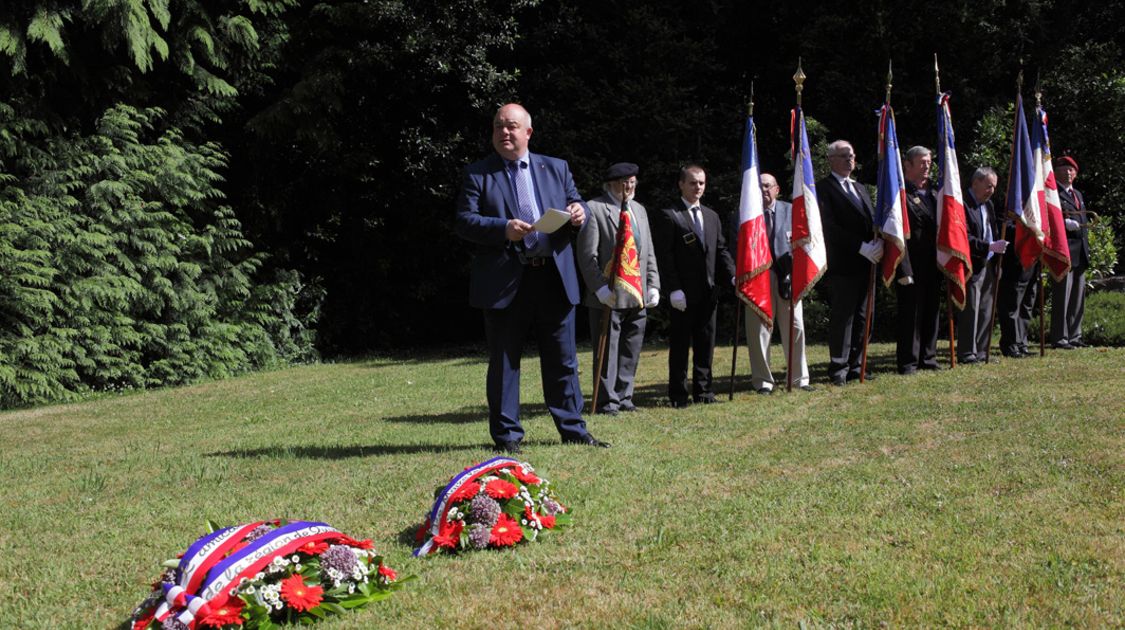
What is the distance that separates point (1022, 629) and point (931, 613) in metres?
0.30

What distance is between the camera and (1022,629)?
3.32 meters

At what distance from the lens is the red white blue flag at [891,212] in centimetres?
952

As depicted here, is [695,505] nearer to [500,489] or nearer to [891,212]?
[500,489]

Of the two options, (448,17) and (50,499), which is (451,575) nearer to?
(50,499)

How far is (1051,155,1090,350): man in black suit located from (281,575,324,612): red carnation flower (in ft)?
33.9

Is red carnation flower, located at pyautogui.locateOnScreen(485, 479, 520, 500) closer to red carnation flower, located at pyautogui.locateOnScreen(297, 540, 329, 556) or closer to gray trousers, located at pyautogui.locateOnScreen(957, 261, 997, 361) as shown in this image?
red carnation flower, located at pyautogui.locateOnScreen(297, 540, 329, 556)

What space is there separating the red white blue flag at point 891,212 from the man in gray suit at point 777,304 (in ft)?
2.94

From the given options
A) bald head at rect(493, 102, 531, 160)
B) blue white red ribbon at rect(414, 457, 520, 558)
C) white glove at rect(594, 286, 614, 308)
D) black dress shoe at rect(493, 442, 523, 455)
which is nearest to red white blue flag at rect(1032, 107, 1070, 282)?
white glove at rect(594, 286, 614, 308)

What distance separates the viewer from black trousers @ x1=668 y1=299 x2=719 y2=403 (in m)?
9.05

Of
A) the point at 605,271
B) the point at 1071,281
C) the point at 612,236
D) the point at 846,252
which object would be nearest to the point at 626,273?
the point at 605,271

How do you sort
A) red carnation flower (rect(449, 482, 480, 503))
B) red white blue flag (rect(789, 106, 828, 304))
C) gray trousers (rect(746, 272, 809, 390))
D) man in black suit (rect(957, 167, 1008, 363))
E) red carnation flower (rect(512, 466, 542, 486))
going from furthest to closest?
man in black suit (rect(957, 167, 1008, 363)), gray trousers (rect(746, 272, 809, 390)), red white blue flag (rect(789, 106, 828, 304)), red carnation flower (rect(512, 466, 542, 486)), red carnation flower (rect(449, 482, 480, 503))

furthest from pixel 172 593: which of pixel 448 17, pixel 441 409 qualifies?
pixel 448 17

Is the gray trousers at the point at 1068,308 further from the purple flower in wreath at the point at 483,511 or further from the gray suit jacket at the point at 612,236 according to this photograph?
the purple flower in wreath at the point at 483,511

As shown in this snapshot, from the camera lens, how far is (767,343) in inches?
374
